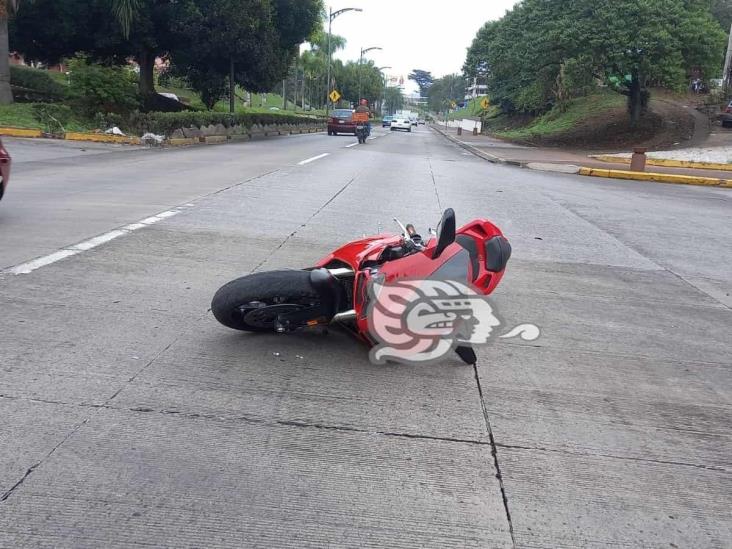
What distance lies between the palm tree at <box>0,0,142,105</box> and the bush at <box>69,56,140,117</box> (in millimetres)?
2137

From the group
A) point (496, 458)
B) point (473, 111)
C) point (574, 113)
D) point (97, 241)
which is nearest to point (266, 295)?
point (496, 458)

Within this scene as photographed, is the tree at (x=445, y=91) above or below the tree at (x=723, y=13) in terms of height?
below

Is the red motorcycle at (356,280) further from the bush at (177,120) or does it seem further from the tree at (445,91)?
the tree at (445,91)

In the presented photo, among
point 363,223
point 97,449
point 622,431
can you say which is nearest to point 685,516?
point 622,431

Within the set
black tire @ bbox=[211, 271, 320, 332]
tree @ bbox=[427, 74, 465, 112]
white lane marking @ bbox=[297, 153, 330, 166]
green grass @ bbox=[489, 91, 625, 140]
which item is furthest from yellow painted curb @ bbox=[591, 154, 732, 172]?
tree @ bbox=[427, 74, 465, 112]

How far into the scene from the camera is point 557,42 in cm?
3033

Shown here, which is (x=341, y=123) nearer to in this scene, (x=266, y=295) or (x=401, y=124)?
(x=401, y=124)

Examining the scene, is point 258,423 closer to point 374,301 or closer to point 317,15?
point 374,301

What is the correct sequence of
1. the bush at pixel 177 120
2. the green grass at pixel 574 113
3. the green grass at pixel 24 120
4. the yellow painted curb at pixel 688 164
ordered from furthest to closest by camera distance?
the green grass at pixel 574 113 < the bush at pixel 177 120 < the yellow painted curb at pixel 688 164 < the green grass at pixel 24 120

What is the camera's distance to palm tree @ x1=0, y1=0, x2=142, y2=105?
22875mm

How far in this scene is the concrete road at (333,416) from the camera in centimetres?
270

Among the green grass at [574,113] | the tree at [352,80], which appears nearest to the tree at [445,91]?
the tree at [352,80]

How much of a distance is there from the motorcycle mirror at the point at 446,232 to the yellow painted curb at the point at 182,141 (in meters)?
21.6

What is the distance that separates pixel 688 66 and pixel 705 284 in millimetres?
26550
